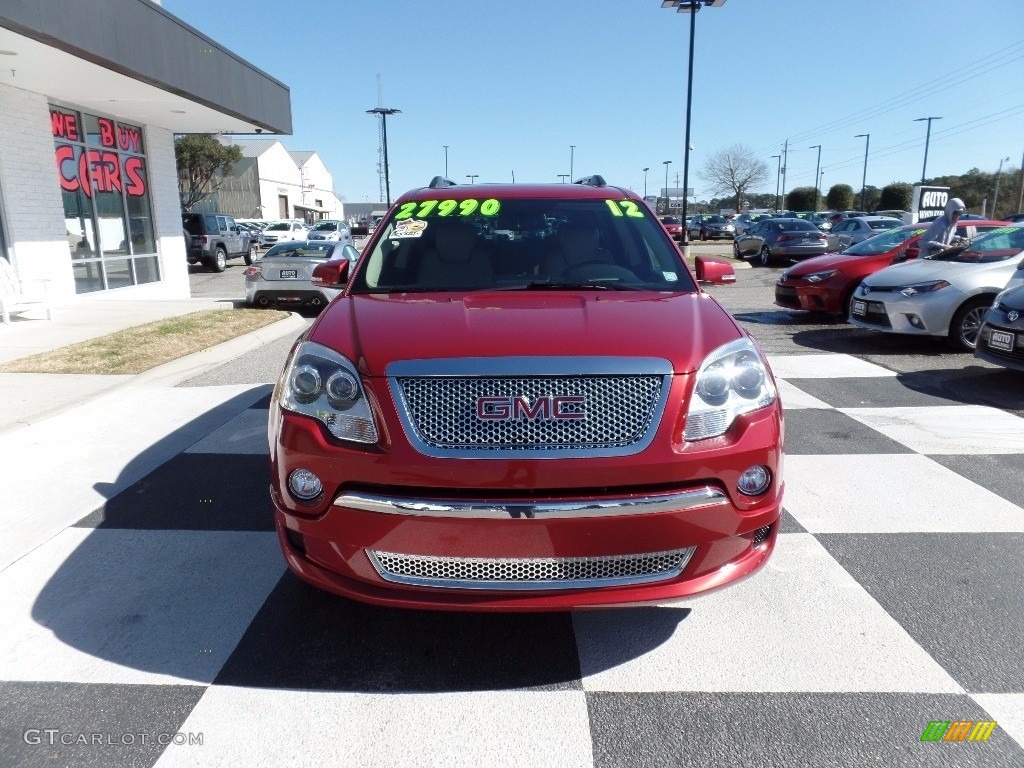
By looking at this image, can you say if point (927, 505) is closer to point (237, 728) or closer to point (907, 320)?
point (237, 728)

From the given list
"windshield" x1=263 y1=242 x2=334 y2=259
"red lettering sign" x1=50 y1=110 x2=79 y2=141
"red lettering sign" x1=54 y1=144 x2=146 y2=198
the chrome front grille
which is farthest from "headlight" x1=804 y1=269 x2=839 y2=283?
"red lettering sign" x1=50 y1=110 x2=79 y2=141

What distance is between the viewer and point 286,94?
17828 millimetres

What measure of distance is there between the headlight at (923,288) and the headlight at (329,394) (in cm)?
811

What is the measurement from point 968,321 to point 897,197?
61.8 meters

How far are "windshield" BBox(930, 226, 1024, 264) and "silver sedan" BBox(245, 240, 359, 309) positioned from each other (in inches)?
346

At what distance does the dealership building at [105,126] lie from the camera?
10203 millimetres

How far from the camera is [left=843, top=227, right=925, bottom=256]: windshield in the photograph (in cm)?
1115

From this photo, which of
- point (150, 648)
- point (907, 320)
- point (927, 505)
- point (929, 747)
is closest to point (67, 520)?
point (150, 648)

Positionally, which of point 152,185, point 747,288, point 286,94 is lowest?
point 747,288

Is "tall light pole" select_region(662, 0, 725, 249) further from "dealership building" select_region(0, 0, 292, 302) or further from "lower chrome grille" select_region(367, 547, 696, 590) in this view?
"lower chrome grille" select_region(367, 547, 696, 590)

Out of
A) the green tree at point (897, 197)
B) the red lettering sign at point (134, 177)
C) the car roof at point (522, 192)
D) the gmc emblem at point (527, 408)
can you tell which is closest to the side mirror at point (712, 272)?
the car roof at point (522, 192)

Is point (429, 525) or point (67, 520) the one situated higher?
point (429, 525)

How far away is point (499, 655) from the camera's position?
2.73 meters

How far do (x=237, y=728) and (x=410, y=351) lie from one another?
4.38ft
